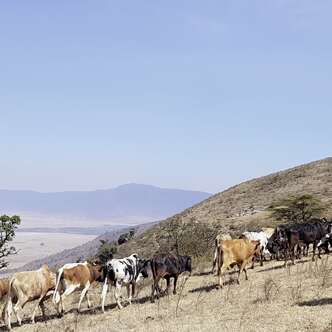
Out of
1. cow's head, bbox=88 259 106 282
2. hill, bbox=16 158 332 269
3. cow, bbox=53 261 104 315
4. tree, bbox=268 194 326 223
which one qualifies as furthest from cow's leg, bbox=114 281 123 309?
hill, bbox=16 158 332 269

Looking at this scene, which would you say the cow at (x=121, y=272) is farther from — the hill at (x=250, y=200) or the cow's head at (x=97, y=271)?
the hill at (x=250, y=200)

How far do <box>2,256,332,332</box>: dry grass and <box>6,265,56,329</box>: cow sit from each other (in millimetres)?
705

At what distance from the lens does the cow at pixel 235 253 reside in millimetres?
18339

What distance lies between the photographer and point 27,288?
17156 millimetres

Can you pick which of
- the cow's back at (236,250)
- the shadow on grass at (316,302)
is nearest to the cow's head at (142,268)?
the cow's back at (236,250)

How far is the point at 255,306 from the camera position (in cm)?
1434

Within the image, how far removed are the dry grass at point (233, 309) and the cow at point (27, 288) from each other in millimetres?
705

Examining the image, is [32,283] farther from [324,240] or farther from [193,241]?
[193,241]

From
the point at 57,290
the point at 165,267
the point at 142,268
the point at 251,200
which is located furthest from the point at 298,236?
the point at 251,200

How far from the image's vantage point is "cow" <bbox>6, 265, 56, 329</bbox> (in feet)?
55.6

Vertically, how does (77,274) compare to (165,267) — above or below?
below

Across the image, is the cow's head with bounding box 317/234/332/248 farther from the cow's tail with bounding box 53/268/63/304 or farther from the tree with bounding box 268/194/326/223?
the tree with bounding box 268/194/326/223

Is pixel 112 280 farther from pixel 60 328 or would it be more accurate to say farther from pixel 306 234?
pixel 306 234

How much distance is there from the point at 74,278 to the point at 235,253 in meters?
5.69
